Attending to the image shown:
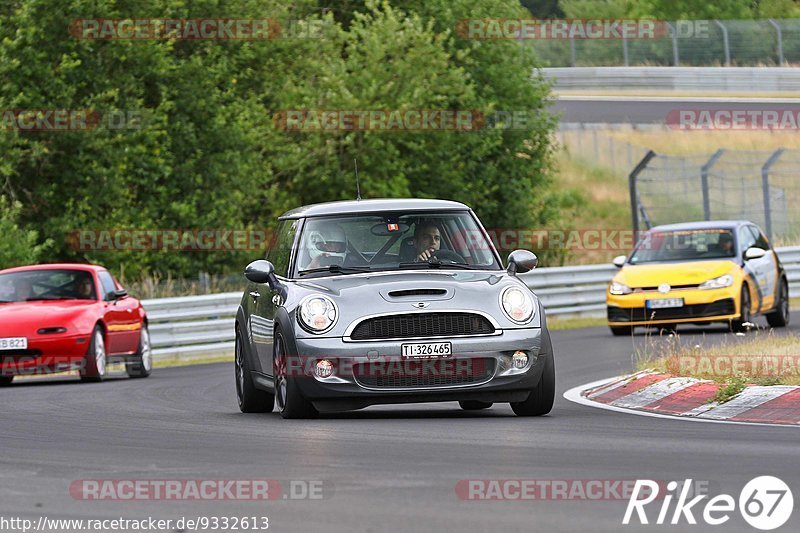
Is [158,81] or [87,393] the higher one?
[158,81]

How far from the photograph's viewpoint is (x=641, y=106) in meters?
52.9

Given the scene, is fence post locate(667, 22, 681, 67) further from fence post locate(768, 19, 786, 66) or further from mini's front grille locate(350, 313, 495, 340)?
mini's front grille locate(350, 313, 495, 340)

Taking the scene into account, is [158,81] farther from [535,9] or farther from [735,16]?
[535,9]

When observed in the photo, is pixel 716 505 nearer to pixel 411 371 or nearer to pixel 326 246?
pixel 411 371

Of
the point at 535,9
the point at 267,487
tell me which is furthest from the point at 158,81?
the point at 535,9

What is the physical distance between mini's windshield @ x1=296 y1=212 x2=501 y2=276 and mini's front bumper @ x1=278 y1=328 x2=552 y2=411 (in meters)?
1.03

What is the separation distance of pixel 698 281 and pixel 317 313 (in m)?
11.8

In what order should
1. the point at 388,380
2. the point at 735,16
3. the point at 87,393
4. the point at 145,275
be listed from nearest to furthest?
the point at 388,380 → the point at 87,393 → the point at 145,275 → the point at 735,16

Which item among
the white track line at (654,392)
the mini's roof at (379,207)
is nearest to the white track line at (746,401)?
the white track line at (654,392)

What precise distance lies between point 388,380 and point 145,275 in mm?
21459

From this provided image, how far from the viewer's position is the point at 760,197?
40906mm

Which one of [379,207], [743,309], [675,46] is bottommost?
[743,309]

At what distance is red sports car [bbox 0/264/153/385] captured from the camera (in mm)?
19766

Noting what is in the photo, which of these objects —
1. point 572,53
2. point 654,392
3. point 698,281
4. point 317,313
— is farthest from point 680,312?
point 572,53
